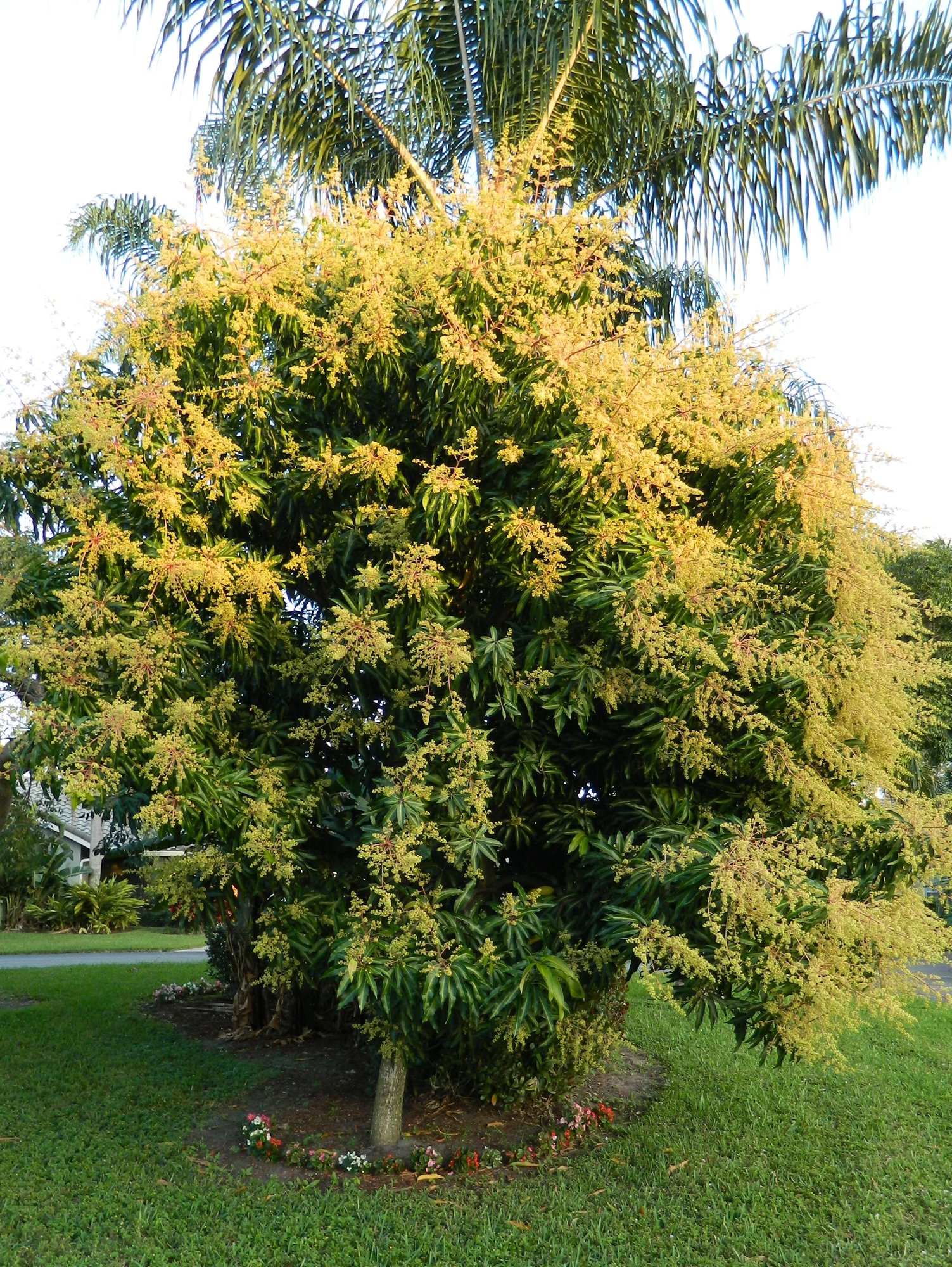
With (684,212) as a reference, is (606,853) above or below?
below

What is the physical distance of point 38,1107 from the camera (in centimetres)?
732

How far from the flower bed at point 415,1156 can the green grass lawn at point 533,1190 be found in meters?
0.23

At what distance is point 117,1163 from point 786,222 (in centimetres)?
837

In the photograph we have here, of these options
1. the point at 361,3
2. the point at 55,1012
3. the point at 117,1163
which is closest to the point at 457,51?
the point at 361,3

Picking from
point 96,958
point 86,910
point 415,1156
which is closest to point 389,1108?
point 415,1156

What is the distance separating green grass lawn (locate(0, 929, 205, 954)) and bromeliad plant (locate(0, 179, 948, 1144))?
14.3 m

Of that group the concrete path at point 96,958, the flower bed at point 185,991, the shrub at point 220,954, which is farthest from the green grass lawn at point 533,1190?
the concrete path at point 96,958

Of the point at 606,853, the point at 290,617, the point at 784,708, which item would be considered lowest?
the point at 606,853

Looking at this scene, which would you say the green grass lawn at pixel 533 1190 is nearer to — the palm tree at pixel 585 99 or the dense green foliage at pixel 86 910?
the palm tree at pixel 585 99

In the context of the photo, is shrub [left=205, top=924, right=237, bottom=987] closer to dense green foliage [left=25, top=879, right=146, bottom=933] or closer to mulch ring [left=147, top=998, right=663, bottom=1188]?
mulch ring [left=147, top=998, right=663, bottom=1188]

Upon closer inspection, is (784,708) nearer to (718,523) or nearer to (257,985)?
(718,523)

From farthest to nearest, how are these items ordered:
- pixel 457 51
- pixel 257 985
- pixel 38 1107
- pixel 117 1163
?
pixel 257 985, pixel 457 51, pixel 38 1107, pixel 117 1163

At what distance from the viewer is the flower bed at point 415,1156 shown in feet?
20.2

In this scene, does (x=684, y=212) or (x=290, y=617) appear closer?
(x=290, y=617)
